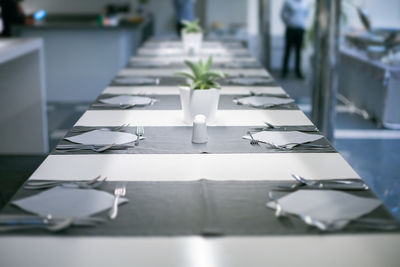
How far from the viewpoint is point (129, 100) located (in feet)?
9.59

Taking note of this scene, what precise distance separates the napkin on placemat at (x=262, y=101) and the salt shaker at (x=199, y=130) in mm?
729

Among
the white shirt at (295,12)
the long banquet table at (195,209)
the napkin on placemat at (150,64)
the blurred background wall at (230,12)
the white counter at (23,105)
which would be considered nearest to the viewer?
the long banquet table at (195,209)

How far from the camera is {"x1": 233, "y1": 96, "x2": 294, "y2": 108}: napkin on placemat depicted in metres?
2.84

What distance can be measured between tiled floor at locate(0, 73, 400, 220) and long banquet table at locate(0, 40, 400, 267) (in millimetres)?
1424

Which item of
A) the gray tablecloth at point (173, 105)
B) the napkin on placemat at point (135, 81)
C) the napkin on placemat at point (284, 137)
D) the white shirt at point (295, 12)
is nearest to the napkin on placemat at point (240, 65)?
the napkin on placemat at point (135, 81)

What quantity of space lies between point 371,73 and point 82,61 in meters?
3.28

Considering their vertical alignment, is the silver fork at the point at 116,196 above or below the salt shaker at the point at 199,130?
below

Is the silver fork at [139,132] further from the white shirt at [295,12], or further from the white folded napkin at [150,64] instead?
the white shirt at [295,12]

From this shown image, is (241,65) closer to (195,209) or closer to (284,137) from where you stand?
(284,137)

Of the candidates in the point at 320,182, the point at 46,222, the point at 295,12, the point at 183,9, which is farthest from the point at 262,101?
the point at 295,12

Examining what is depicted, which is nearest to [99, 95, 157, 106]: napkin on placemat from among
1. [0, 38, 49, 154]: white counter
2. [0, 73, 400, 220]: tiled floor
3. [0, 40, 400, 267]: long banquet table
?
[0, 40, 400, 267]: long banquet table

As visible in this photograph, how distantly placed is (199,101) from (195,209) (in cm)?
97

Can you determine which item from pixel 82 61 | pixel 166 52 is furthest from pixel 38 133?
pixel 82 61

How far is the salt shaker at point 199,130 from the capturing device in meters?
2.11
